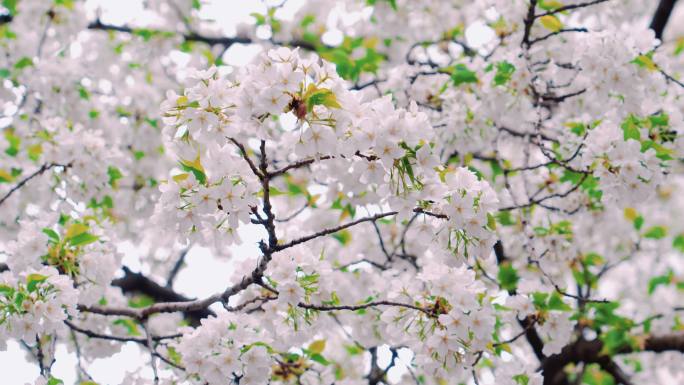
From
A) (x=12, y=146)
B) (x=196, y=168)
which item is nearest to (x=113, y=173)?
(x=12, y=146)

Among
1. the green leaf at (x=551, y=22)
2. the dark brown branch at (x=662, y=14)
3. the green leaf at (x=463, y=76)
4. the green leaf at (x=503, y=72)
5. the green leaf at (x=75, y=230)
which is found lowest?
the green leaf at (x=75, y=230)

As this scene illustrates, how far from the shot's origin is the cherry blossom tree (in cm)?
236

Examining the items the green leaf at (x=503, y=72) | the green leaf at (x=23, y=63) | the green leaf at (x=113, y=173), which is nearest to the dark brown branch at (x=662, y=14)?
the green leaf at (x=503, y=72)

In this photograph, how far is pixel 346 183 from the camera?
315 centimetres

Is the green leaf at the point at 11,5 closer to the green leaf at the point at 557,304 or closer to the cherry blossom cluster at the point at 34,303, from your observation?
the cherry blossom cluster at the point at 34,303

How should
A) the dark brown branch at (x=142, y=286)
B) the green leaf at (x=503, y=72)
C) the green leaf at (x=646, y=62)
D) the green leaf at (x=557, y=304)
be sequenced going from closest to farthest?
the green leaf at (x=557, y=304) → the green leaf at (x=646, y=62) → the green leaf at (x=503, y=72) → the dark brown branch at (x=142, y=286)

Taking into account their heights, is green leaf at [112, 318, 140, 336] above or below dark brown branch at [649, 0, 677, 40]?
below

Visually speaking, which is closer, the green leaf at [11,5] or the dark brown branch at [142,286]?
the green leaf at [11,5]

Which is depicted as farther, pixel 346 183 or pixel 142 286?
pixel 142 286

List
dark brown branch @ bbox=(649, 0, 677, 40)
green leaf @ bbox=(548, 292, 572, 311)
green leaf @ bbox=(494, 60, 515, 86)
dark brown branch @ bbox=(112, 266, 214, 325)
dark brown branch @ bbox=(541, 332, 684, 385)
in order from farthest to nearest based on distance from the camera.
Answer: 1. dark brown branch @ bbox=(112, 266, 214, 325)
2. dark brown branch @ bbox=(649, 0, 677, 40)
3. dark brown branch @ bbox=(541, 332, 684, 385)
4. green leaf @ bbox=(494, 60, 515, 86)
5. green leaf @ bbox=(548, 292, 572, 311)

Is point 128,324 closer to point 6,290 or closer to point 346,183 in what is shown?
point 6,290

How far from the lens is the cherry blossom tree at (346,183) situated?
7.73 feet

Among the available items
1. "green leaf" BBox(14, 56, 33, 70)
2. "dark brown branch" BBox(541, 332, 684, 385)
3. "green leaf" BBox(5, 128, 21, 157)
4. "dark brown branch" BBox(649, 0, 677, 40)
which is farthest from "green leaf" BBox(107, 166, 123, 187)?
"dark brown branch" BBox(649, 0, 677, 40)

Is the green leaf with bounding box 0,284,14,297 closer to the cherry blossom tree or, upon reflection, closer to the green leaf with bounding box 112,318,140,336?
the cherry blossom tree
